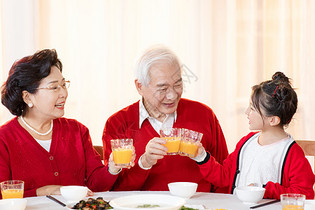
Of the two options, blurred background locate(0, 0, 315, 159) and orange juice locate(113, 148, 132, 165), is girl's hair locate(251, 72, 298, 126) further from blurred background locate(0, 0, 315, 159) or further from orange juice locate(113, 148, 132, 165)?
blurred background locate(0, 0, 315, 159)

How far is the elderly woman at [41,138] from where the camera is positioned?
2.53 metres

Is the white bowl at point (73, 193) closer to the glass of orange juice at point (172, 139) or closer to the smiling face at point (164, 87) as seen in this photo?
the glass of orange juice at point (172, 139)

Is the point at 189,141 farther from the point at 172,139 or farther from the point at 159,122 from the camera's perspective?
the point at 159,122

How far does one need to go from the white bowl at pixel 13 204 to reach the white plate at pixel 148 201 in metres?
0.35

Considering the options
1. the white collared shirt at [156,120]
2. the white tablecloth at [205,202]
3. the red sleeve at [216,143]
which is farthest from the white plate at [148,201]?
the red sleeve at [216,143]

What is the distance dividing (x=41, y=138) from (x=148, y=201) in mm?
869

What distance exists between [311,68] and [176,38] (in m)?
1.22

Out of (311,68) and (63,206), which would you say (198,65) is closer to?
(311,68)

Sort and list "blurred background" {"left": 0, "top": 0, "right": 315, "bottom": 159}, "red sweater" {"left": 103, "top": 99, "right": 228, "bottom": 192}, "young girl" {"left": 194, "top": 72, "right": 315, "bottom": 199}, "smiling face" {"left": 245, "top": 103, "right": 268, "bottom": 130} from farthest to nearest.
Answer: "blurred background" {"left": 0, "top": 0, "right": 315, "bottom": 159} < "red sweater" {"left": 103, "top": 99, "right": 228, "bottom": 192} < "smiling face" {"left": 245, "top": 103, "right": 268, "bottom": 130} < "young girl" {"left": 194, "top": 72, "right": 315, "bottom": 199}

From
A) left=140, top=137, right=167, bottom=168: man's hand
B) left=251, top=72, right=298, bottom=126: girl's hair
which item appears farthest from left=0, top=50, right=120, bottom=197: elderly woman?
left=251, top=72, right=298, bottom=126: girl's hair

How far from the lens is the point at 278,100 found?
8.08 ft

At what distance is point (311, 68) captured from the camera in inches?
174

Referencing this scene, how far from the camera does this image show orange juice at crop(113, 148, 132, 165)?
2262 mm

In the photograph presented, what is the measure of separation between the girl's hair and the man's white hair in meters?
0.53
